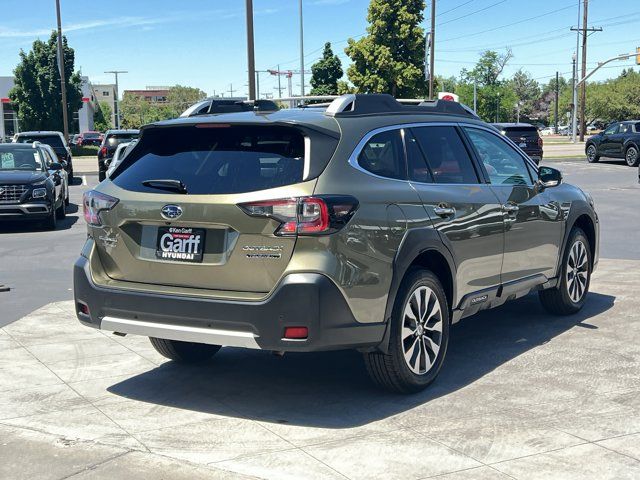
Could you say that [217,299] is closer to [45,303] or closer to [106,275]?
[106,275]

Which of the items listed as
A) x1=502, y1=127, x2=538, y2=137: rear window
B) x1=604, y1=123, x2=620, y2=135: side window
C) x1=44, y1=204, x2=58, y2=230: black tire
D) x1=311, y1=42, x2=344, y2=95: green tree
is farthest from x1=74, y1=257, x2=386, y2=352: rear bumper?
x1=311, y1=42, x2=344, y2=95: green tree

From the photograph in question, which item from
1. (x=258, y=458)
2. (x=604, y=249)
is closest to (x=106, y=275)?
(x=258, y=458)

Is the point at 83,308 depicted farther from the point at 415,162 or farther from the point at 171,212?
the point at 415,162

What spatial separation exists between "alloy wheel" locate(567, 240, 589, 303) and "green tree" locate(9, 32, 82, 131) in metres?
55.0

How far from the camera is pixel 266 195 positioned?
4594mm

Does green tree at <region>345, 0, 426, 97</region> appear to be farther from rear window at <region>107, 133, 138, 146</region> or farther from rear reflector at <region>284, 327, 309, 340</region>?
rear reflector at <region>284, 327, 309, 340</region>

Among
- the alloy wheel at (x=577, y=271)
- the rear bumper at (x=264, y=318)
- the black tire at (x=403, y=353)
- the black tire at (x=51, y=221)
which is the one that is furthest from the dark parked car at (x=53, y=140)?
the black tire at (x=403, y=353)

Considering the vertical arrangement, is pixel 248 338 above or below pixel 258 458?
above

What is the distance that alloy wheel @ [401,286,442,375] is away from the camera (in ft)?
17.0

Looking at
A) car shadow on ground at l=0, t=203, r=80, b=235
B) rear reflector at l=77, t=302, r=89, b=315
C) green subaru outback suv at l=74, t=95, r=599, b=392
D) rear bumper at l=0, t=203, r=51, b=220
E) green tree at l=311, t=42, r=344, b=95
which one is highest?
green tree at l=311, t=42, r=344, b=95

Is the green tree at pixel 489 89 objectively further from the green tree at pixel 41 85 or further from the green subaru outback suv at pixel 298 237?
the green subaru outback suv at pixel 298 237

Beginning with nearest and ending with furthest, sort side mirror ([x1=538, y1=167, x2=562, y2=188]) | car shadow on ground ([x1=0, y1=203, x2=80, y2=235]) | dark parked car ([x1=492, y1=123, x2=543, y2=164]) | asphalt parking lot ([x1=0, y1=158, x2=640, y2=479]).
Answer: asphalt parking lot ([x1=0, y1=158, x2=640, y2=479])
side mirror ([x1=538, y1=167, x2=562, y2=188])
car shadow on ground ([x1=0, y1=203, x2=80, y2=235])
dark parked car ([x1=492, y1=123, x2=543, y2=164])

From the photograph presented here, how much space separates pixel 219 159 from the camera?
495 cm

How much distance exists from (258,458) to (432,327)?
1620 mm
